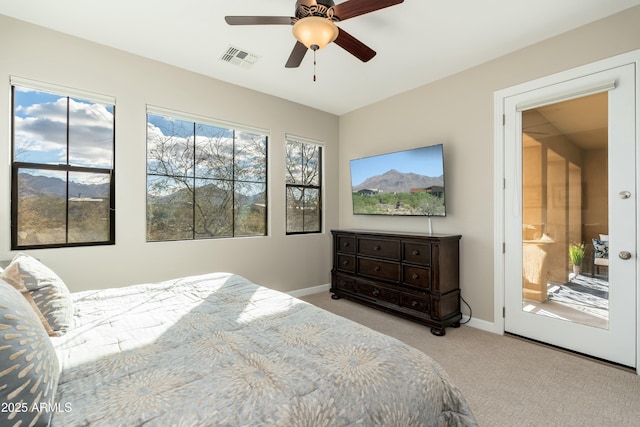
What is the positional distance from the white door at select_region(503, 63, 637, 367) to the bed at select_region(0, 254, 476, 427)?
7.19ft

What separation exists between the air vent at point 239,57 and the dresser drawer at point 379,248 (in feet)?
7.83

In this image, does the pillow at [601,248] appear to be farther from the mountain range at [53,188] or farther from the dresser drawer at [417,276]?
the mountain range at [53,188]

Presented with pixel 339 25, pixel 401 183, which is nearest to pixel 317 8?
pixel 339 25

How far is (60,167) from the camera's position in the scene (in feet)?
8.86

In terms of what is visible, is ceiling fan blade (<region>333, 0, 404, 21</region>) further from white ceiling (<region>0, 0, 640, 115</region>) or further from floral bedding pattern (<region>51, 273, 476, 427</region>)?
floral bedding pattern (<region>51, 273, 476, 427</region>)

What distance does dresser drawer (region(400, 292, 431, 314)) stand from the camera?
311 cm

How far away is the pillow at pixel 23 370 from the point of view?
2.30 feet

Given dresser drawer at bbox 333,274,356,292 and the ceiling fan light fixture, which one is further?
dresser drawer at bbox 333,274,356,292

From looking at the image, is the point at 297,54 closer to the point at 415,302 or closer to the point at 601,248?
the point at 415,302

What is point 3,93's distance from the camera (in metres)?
2.42

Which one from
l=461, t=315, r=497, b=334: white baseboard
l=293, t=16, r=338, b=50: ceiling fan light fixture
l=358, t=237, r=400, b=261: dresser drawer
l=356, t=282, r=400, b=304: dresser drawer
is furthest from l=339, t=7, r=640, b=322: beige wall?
l=293, t=16, r=338, b=50: ceiling fan light fixture

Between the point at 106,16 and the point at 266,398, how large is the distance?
10.1 ft

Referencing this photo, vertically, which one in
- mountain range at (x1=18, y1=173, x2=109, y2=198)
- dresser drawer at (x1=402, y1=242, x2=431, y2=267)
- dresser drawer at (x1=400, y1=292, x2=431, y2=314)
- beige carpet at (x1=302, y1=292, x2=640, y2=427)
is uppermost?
mountain range at (x1=18, y1=173, x2=109, y2=198)

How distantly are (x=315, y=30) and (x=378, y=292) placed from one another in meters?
2.81
